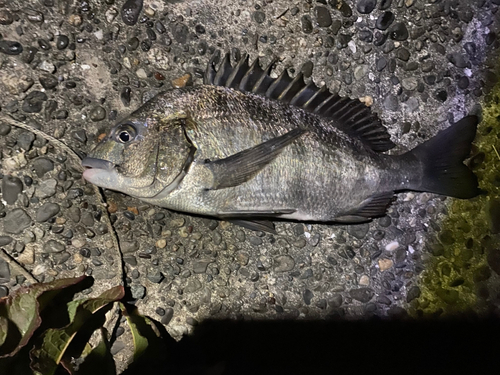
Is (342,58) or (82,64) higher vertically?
(342,58)

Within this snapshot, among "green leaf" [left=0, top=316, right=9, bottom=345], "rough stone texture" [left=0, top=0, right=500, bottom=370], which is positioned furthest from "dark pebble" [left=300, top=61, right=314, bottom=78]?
"green leaf" [left=0, top=316, right=9, bottom=345]

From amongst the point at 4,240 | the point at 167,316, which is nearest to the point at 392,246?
the point at 167,316

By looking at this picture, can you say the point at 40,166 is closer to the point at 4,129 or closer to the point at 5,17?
the point at 4,129

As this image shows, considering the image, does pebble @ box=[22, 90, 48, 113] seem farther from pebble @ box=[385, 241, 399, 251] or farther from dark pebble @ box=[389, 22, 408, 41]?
pebble @ box=[385, 241, 399, 251]

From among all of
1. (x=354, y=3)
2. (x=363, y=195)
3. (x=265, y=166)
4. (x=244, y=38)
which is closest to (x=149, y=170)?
(x=265, y=166)

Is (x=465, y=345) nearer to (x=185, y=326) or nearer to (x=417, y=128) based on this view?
(x=417, y=128)

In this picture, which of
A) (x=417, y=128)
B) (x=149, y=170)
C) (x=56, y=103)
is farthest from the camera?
(x=417, y=128)
